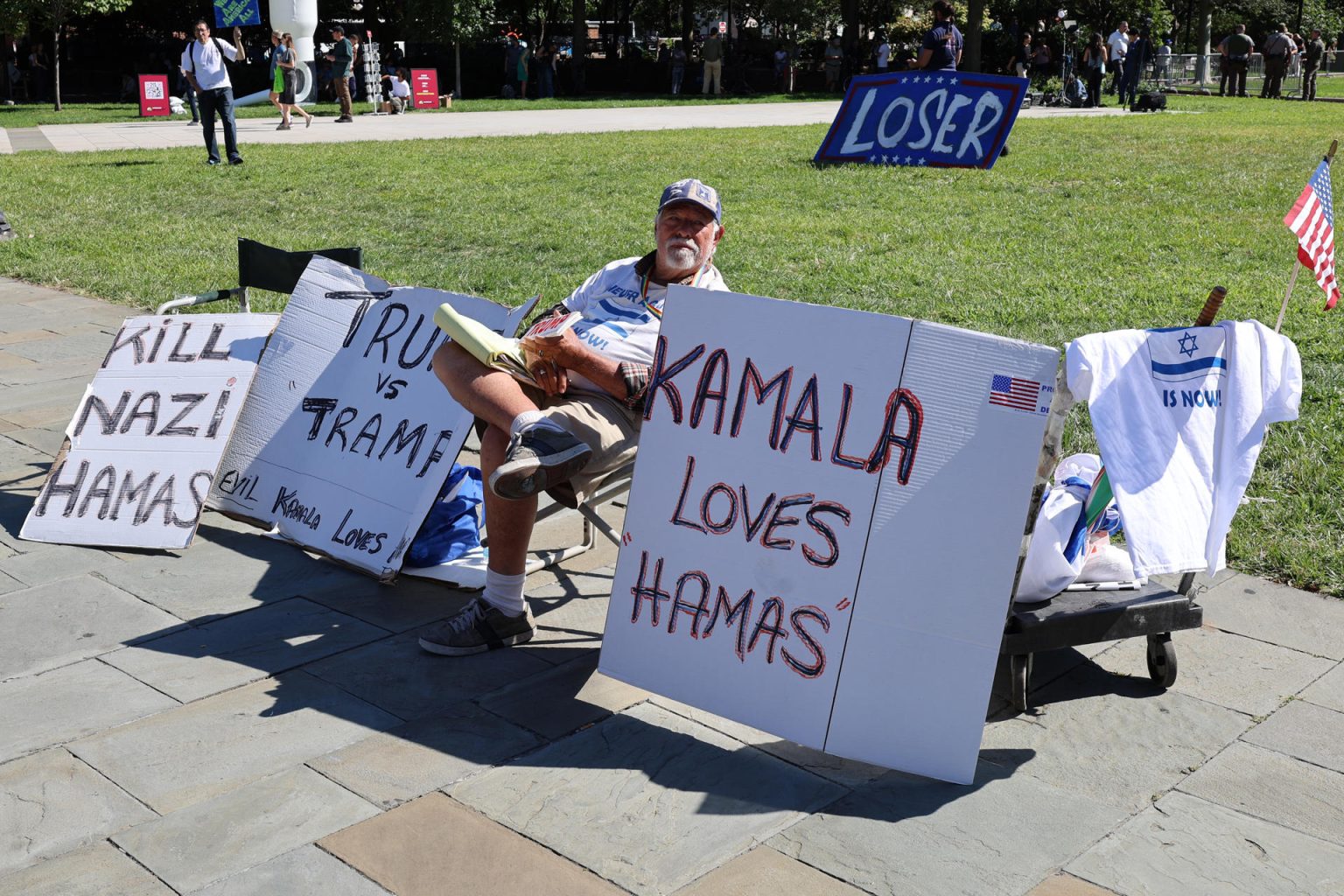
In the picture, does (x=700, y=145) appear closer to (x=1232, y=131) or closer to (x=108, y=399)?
(x=1232, y=131)

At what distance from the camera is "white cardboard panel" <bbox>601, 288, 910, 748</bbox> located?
3045 mm

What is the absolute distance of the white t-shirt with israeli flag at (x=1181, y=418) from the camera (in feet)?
10.1

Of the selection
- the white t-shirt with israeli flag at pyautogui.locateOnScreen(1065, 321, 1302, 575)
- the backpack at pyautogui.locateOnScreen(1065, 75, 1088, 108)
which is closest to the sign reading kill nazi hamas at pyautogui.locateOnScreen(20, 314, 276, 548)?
the white t-shirt with israeli flag at pyautogui.locateOnScreen(1065, 321, 1302, 575)

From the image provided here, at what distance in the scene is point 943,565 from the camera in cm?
295

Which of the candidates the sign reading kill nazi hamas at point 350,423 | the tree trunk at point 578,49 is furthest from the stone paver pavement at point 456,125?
the sign reading kill nazi hamas at point 350,423

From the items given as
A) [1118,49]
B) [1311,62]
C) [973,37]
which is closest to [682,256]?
[973,37]

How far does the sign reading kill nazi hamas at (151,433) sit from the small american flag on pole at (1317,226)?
3634 mm

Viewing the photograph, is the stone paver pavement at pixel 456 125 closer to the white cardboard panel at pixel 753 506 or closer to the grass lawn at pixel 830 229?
the grass lawn at pixel 830 229

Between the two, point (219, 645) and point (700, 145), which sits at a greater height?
point (700, 145)

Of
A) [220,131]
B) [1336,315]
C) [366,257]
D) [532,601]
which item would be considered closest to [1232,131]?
[1336,315]

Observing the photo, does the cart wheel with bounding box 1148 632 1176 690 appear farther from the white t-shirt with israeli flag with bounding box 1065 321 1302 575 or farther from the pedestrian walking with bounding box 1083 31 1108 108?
the pedestrian walking with bounding box 1083 31 1108 108

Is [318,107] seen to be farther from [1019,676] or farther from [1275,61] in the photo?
[1019,676]

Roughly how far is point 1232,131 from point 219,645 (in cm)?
1881

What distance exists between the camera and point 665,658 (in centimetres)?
331
